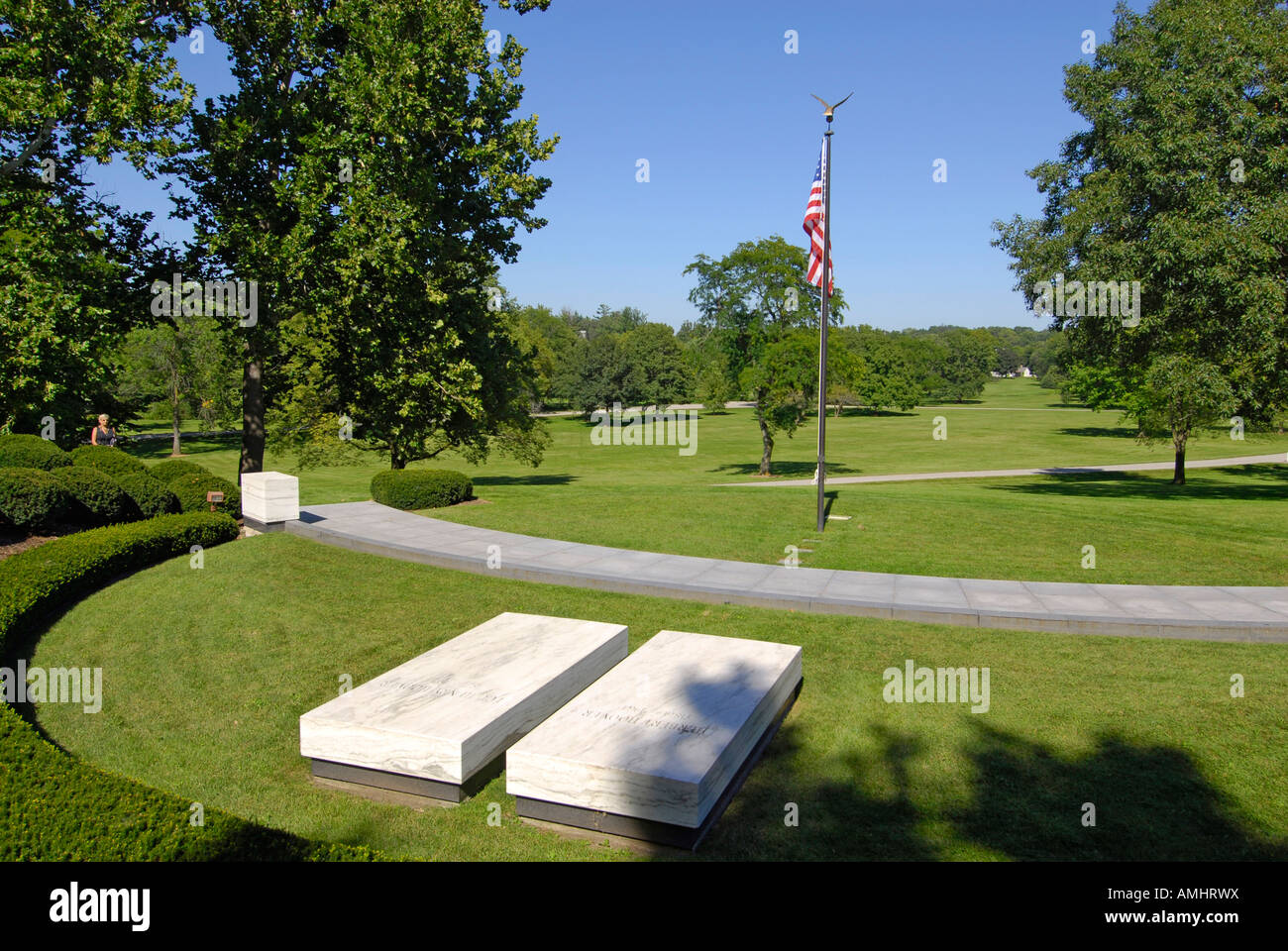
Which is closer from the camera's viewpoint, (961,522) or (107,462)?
(107,462)

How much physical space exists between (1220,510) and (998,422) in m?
58.6

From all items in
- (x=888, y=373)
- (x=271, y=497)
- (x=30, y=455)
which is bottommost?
(x=271, y=497)

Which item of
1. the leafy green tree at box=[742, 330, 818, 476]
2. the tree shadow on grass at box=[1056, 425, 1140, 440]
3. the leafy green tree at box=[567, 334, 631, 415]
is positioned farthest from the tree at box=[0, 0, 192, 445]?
the leafy green tree at box=[567, 334, 631, 415]

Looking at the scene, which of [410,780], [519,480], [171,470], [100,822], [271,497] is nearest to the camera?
[100,822]

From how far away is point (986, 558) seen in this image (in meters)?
14.6

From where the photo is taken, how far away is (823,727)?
804 cm

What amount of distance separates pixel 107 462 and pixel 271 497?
12.3ft

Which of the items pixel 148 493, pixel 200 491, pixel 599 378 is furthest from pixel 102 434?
pixel 599 378

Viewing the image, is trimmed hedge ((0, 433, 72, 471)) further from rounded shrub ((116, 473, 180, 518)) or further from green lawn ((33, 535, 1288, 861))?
green lawn ((33, 535, 1288, 861))

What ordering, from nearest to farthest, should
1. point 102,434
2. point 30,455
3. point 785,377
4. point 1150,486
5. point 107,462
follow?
point 30,455 → point 107,462 → point 102,434 → point 1150,486 → point 785,377

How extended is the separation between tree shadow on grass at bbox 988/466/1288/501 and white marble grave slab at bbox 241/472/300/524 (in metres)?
25.0

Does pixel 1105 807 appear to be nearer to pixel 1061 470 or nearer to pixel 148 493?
pixel 148 493

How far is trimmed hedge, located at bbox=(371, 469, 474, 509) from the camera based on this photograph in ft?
64.6

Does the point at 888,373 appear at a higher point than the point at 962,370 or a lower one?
lower
